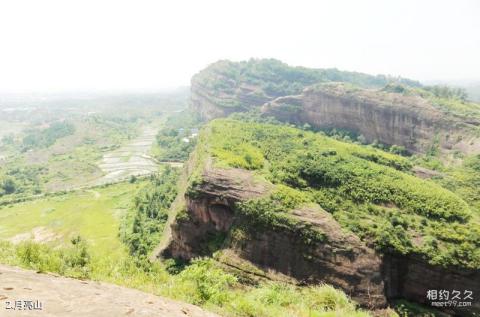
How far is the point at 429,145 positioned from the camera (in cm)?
7131

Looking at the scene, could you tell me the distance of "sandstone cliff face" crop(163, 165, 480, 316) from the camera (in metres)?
29.8

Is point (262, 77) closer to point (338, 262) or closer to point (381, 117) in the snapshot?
point (381, 117)

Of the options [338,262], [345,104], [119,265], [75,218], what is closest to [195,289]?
[119,265]

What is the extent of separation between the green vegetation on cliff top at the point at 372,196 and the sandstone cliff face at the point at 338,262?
4.19 feet

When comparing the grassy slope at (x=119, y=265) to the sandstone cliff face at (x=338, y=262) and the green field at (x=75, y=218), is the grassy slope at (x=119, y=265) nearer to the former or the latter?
the green field at (x=75, y=218)

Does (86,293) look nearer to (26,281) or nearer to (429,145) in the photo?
(26,281)

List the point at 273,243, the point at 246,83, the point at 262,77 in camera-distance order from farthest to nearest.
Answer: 1. the point at 262,77
2. the point at 246,83
3. the point at 273,243

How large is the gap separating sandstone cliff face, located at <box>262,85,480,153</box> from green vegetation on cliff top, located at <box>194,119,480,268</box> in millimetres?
23066

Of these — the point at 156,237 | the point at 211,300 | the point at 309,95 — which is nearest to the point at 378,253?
the point at 211,300

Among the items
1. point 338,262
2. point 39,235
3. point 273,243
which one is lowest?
point 39,235

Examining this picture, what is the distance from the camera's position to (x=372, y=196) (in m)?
37.2

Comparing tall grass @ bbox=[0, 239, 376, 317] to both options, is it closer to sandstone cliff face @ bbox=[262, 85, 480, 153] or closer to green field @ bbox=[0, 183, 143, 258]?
green field @ bbox=[0, 183, 143, 258]

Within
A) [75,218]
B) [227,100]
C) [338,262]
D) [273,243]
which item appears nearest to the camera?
[338,262]

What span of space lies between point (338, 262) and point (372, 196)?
32.4 ft
